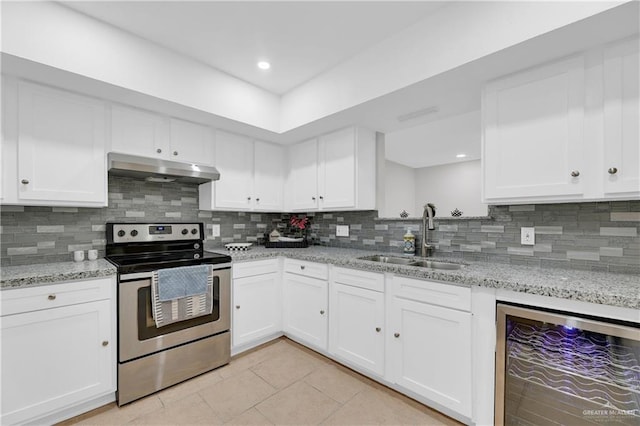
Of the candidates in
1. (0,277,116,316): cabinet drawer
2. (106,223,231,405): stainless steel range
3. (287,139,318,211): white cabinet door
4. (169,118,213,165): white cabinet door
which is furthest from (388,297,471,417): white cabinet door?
(169,118,213,165): white cabinet door

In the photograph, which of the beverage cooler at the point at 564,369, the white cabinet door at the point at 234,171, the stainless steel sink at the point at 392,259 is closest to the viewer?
the beverage cooler at the point at 564,369

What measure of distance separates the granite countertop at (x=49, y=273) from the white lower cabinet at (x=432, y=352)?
76.2 inches

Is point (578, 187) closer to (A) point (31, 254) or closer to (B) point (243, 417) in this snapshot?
(B) point (243, 417)

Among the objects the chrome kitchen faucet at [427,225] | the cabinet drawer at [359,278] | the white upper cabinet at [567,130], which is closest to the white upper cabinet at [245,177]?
the cabinet drawer at [359,278]

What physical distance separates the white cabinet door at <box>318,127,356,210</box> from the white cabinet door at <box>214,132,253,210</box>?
2.51 ft

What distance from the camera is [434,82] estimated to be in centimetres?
187

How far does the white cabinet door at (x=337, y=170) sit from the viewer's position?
269cm

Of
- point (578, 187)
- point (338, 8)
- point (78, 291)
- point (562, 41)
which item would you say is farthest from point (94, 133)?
point (578, 187)

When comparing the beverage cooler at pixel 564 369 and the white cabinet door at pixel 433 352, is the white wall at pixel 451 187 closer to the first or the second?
the white cabinet door at pixel 433 352

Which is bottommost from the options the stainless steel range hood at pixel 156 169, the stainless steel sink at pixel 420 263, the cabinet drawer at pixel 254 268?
the cabinet drawer at pixel 254 268

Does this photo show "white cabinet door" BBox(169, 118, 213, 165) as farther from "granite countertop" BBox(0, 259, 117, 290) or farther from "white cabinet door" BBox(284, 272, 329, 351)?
"white cabinet door" BBox(284, 272, 329, 351)

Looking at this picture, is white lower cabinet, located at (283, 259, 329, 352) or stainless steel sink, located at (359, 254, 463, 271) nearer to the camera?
stainless steel sink, located at (359, 254, 463, 271)

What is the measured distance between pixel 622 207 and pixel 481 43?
1.24m

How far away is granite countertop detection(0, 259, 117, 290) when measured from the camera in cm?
157
